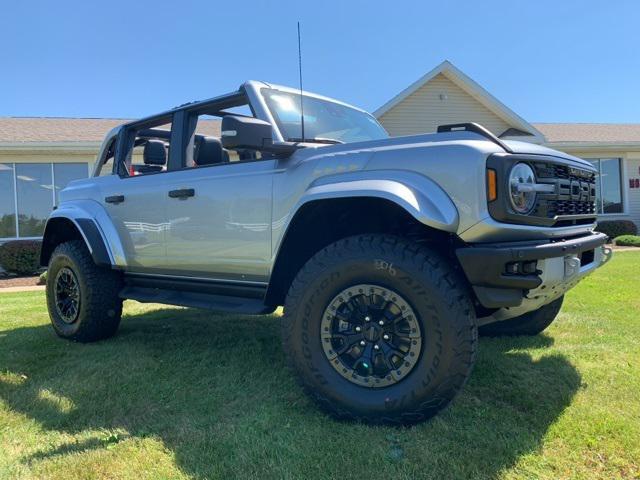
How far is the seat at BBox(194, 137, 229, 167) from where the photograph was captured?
4.03 metres

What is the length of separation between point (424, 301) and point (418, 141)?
0.86 metres

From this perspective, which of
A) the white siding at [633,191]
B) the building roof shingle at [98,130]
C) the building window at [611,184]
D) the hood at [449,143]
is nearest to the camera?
the hood at [449,143]

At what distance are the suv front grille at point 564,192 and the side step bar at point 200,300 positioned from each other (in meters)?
1.72

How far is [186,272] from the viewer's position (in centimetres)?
388

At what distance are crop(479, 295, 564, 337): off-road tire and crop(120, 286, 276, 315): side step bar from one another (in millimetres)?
1957

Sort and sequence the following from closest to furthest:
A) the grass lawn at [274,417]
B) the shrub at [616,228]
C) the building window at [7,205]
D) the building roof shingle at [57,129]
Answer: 1. the grass lawn at [274,417]
2. the building roof shingle at [57,129]
3. the building window at [7,205]
4. the shrub at [616,228]

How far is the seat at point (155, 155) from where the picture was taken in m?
4.46

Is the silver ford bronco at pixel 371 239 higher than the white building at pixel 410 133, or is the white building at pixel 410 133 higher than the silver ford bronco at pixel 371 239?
the white building at pixel 410 133

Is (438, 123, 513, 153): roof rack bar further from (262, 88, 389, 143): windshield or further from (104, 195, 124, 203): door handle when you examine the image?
(104, 195, 124, 203): door handle

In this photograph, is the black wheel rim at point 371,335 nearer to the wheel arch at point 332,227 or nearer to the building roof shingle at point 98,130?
the wheel arch at point 332,227

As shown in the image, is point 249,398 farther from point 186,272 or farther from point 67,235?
point 67,235

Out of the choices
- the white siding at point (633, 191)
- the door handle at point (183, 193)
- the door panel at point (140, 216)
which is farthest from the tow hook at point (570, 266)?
the white siding at point (633, 191)

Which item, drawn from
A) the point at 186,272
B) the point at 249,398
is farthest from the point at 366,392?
the point at 186,272

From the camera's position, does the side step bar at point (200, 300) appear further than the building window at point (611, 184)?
No
